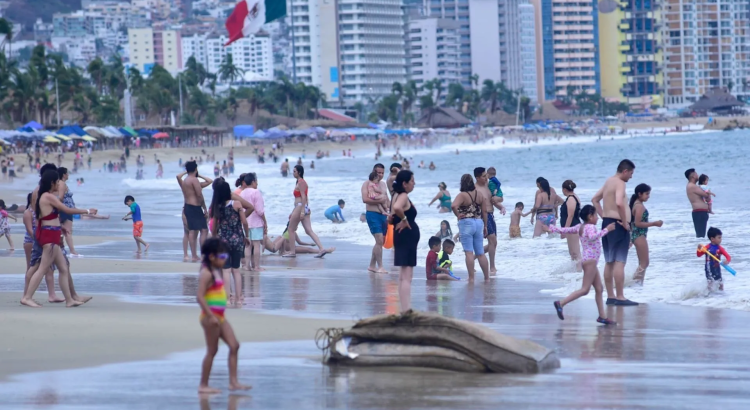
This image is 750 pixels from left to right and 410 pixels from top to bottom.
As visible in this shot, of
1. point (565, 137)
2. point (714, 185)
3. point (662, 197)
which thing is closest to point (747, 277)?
point (662, 197)

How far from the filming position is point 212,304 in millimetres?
6289

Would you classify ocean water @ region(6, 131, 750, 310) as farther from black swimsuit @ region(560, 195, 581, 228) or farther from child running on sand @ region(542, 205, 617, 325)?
child running on sand @ region(542, 205, 617, 325)

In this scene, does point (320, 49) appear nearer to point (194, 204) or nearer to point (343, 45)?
point (343, 45)

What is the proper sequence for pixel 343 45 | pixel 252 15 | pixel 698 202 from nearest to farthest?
1. pixel 698 202
2. pixel 252 15
3. pixel 343 45

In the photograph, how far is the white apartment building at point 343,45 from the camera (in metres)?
176

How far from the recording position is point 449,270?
13.1m

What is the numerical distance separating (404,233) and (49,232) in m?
3.20

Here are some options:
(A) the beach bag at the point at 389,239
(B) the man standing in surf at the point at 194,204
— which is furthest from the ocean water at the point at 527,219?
(B) the man standing in surf at the point at 194,204

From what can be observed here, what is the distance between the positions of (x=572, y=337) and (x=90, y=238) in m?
12.9

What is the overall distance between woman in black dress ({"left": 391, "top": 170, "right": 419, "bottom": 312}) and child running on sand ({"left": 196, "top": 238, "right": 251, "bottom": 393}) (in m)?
3.02

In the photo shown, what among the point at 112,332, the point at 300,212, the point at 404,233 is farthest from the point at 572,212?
the point at 112,332

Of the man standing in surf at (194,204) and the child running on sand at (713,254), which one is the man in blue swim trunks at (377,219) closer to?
the man standing in surf at (194,204)

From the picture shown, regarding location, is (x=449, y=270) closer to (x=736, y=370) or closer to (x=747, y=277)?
(x=747, y=277)

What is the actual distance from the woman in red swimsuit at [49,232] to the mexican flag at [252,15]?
4237cm
